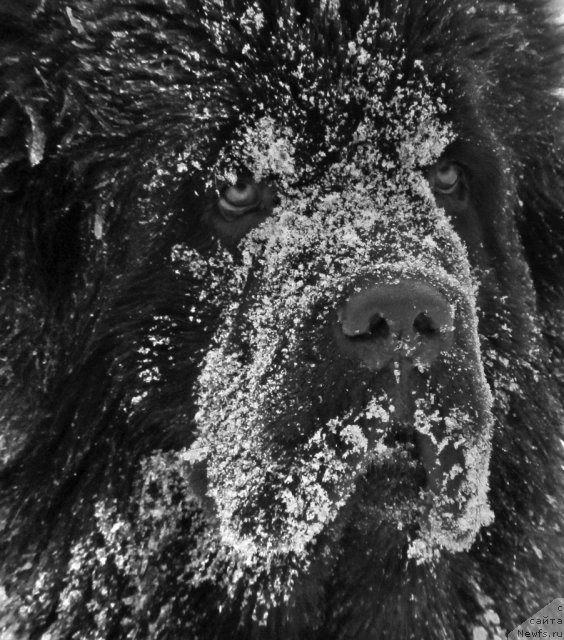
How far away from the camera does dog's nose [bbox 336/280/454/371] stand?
1.44 meters

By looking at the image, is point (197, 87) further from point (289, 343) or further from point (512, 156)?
point (512, 156)

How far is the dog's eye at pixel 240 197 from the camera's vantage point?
170 cm

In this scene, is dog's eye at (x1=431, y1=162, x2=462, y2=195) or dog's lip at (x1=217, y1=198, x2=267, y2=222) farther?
dog's eye at (x1=431, y1=162, x2=462, y2=195)

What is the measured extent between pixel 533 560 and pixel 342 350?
3.40 feet

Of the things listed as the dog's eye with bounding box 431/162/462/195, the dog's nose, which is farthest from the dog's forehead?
the dog's nose

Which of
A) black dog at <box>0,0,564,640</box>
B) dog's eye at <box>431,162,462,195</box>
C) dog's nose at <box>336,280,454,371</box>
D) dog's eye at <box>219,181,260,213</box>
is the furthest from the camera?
dog's eye at <box>431,162,462,195</box>

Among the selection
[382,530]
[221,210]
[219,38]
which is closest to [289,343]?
[221,210]

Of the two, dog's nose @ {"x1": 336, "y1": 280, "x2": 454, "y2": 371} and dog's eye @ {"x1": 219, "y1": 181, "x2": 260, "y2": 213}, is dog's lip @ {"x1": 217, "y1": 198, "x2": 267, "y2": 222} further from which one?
dog's nose @ {"x1": 336, "y1": 280, "x2": 454, "y2": 371}

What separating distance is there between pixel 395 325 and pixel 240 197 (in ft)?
1.64

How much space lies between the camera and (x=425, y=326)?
1.47 metres

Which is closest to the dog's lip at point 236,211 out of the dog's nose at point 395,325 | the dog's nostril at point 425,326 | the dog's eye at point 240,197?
the dog's eye at point 240,197

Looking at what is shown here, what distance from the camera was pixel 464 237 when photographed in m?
1.91

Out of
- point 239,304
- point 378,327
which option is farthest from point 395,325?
point 239,304

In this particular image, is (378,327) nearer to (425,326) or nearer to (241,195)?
(425,326)
